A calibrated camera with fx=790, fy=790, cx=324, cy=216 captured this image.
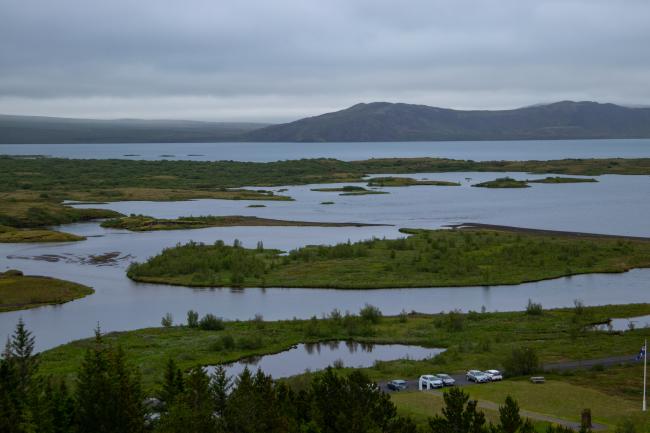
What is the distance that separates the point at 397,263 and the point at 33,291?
27663mm

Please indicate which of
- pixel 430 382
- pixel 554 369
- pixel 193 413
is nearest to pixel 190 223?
pixel 554 369

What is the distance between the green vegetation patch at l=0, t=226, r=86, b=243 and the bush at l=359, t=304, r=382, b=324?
4708 cm

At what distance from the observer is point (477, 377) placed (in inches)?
1334

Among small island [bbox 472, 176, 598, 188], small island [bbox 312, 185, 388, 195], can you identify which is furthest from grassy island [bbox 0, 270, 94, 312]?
small island [bbox 472, 176, 598, 188]

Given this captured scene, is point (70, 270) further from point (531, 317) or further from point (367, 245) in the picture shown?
point (531, 317)

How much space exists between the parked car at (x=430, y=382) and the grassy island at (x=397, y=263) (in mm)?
24050

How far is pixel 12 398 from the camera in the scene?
2538cm

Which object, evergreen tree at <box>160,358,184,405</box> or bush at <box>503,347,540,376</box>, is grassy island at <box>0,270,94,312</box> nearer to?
evergreen tree at <box>160,358,184,405</box>

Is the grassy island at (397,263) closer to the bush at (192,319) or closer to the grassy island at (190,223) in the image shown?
the bush at (192,319)

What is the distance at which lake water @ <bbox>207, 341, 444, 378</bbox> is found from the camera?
38219mm

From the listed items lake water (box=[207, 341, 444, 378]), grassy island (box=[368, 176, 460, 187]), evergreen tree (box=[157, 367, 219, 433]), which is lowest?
lake water (box=[207, 341, 444, 378])

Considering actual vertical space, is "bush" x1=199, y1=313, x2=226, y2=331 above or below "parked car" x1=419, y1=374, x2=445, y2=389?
below

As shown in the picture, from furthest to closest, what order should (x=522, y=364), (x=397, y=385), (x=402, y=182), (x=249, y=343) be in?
(x=402, y=182)
(x=249, y=343)
(x=522, y=364)
(x=397, y=385)

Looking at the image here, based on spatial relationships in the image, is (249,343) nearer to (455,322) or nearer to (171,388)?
(455,322)
